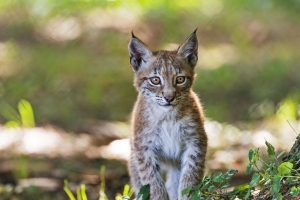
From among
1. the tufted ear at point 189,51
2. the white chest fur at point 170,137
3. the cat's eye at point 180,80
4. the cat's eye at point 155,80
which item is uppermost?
the tufted ear at point 189,51

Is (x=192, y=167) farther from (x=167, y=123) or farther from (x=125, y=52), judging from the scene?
(x=125, y=52)

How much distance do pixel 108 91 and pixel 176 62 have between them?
4319 millimetres

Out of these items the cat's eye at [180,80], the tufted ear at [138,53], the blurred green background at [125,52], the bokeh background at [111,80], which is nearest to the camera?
the cat's eye at [180,80]

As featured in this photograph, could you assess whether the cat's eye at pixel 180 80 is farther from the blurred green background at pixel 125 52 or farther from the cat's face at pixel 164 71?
the blurred green background at pixel 125 52

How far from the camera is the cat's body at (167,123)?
543 cm

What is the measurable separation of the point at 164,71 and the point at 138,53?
0.31 m

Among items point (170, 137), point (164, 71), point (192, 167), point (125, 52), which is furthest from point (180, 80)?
point (125, 52)

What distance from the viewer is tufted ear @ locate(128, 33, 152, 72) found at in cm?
564

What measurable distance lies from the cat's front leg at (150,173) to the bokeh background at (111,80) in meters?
1.67

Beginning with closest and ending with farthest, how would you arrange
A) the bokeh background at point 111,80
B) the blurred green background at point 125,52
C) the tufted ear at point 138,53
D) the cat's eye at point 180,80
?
1. the cat's eye at point 180,80
2. the tufted ear at point 138,53
3. the bokeh background at point 111,80
4. the blurred green background at point 125,52

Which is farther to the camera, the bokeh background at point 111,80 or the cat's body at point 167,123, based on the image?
the bokeh background at point 111,80

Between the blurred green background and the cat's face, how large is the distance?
126 inches

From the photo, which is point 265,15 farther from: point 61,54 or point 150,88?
point 150,88

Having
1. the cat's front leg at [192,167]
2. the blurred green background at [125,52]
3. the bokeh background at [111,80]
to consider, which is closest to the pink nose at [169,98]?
the cat's front leg at [192,167]
